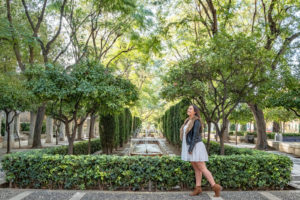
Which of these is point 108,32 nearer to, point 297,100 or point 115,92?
point 115,92

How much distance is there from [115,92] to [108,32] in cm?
806

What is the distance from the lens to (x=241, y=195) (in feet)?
15.8

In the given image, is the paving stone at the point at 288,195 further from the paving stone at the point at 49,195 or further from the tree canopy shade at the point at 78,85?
the paving stone at the point at 49,195

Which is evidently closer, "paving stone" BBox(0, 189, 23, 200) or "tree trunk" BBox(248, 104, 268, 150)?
"paving stone" BBox(0, 189, 23, 200)

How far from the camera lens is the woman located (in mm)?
4641

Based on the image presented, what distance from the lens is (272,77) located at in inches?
264

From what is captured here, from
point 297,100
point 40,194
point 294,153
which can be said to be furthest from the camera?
point 294,153

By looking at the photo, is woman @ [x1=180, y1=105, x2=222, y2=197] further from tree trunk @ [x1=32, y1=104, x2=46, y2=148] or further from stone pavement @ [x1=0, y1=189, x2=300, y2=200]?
tree trunk @ [x1=32, y1=104, x2=46, y2=148]

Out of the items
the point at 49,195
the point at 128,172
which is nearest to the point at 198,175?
the point at 128,172

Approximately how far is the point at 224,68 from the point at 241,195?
353cm

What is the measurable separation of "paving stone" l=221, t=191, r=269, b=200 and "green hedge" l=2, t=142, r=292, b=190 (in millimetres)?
277

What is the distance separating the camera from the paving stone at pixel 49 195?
14.7ft

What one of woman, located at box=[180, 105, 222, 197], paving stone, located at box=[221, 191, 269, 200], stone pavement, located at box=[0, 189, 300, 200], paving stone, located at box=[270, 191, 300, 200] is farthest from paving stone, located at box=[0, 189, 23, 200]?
paving stone, located at box=[270, 191, 300, 200]

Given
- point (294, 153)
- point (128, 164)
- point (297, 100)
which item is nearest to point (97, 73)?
point (128, 164)
